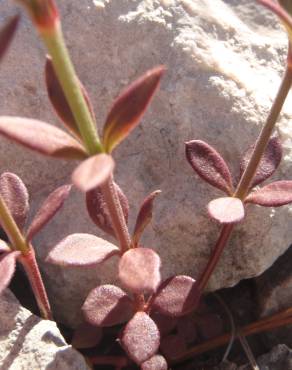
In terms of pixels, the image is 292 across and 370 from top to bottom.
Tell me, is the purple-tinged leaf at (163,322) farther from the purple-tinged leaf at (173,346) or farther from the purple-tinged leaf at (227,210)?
the purple-tinged leaf at (227,210)

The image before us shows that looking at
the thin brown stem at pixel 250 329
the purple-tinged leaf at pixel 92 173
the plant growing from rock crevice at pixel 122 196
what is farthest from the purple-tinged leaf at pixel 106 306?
the purple-tinged leaf at pixel 92 173

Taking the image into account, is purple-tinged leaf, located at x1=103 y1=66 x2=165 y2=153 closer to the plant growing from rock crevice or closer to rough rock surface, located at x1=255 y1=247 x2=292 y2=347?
the plant growing from rock crevice

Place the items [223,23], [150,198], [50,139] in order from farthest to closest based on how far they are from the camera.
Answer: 1. [223,23]
2. [150,198]
3. [50,139]

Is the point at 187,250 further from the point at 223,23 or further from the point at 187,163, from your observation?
the point at 223,23

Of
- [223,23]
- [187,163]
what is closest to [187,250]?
[187,163]

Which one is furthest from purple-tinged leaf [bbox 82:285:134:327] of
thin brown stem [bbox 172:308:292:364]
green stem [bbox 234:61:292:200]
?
green stem [bbox 234:61:292:200]

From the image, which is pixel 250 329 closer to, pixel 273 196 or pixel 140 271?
pixel 273 196
